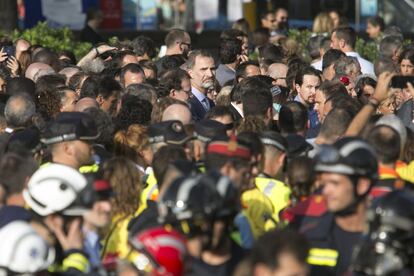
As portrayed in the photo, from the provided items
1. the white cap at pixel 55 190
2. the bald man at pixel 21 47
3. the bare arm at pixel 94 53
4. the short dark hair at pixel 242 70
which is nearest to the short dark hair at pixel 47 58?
the bare arm at pixel 94 53

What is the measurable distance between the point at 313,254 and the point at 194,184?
4.08 feet

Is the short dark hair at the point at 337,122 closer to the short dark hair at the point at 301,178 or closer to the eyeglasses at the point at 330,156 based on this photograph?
the short dark hair at the point at 301,178

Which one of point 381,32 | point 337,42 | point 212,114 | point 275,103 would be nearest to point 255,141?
point 212,114

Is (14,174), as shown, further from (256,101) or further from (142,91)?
(142,91)

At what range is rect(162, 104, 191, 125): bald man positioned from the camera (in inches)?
487

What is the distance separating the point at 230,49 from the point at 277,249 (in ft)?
36.0

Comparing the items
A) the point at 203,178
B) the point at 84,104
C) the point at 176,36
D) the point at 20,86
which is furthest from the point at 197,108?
the point at 203,178

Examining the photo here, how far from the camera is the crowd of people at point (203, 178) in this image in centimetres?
773

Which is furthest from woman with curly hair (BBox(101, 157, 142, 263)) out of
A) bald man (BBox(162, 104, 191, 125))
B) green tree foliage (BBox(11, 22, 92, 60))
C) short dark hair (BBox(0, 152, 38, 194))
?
green tree foliage (BBox(11, 22, 92, 60))

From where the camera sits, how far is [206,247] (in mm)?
7922

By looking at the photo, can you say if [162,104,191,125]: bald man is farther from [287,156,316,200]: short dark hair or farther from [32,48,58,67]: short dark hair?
[32,48,58,67]: short dark hair

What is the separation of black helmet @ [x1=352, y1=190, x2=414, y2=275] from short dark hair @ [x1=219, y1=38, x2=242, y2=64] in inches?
421

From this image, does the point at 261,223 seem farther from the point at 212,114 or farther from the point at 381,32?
the point at 381,32

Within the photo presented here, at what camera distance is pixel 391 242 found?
7.51 meters
